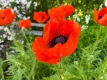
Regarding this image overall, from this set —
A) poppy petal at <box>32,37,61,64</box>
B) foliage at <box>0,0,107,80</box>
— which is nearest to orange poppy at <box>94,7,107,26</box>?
foliage at <box>0,0,107,80</box>

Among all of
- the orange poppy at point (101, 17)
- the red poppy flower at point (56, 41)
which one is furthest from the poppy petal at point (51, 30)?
the orange poppy at point (101, 17)

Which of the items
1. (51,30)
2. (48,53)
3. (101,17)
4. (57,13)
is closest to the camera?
(48,53)

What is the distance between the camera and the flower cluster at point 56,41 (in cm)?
113

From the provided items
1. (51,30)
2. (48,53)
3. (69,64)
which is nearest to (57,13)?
(69,64)

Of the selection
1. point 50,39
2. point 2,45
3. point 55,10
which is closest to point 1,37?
point 2,45

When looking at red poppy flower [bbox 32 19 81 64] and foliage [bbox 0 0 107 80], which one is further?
foliage [bbox 0 0 107 80]

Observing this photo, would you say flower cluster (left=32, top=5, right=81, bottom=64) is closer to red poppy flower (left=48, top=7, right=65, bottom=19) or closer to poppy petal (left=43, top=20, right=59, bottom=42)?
poppy petal (left=43, top=20, right=59, bottom=42)

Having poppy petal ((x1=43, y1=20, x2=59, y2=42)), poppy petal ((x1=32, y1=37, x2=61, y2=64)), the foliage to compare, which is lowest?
the foliage

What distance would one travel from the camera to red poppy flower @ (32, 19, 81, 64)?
1.13 m

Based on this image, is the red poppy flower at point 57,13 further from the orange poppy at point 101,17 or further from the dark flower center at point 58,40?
the dark flower center at point 58,40

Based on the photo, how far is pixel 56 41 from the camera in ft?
4.02

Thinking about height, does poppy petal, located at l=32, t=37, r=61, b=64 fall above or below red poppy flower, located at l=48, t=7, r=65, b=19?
above

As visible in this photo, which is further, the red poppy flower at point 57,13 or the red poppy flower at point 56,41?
the red poppy flower at point 57,13

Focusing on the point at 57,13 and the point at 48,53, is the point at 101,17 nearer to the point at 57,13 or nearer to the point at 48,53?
the point at 57,13
